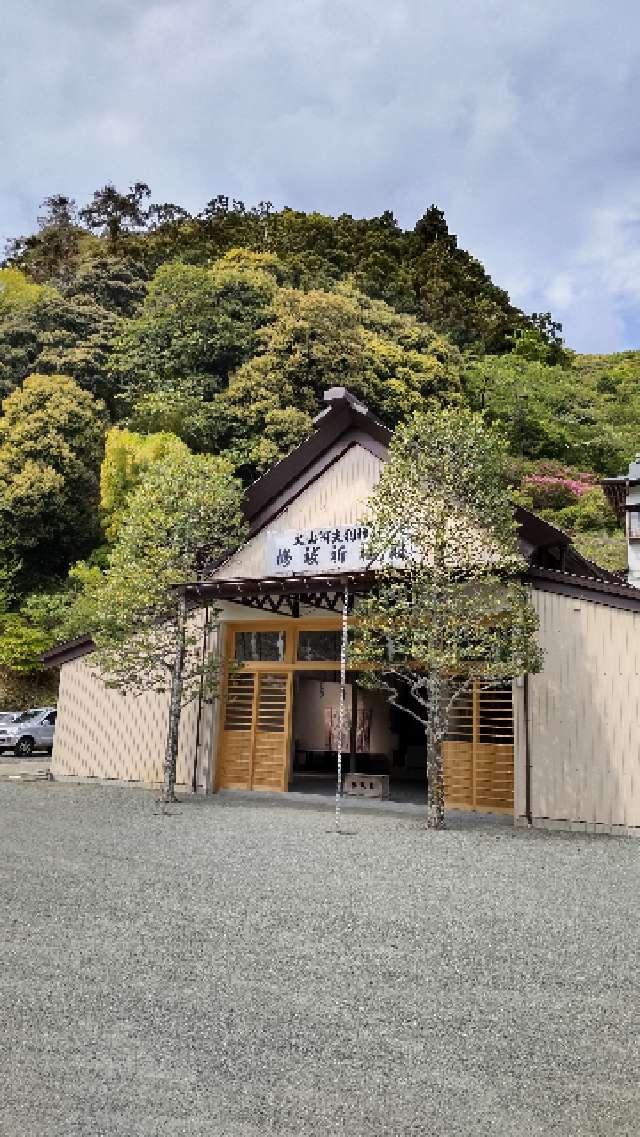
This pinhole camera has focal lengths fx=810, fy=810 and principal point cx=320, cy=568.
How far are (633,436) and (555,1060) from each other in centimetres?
3048

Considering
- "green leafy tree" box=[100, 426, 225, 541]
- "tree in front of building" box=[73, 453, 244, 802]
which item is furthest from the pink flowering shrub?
"tree in front of building" box=[73, 453, 244, 802]

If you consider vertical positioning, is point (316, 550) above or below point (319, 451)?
below

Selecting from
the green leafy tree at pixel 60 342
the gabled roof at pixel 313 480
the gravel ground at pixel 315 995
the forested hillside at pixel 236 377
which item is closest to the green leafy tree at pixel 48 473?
the forested hillside at pixel 236 377

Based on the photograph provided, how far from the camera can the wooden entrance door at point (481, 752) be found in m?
11.0

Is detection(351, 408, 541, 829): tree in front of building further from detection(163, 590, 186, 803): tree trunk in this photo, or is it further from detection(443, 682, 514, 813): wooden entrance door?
detection(163, 590, 186, 803): tree trunk

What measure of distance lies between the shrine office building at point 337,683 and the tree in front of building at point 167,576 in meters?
0.50

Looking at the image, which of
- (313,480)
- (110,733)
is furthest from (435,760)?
(110,733)

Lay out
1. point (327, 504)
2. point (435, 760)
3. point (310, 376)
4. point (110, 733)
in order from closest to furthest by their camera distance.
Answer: point (435, 760), point (327, 504), point (110, 733), point (310, 376)

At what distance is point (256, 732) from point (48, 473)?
56.3 ft

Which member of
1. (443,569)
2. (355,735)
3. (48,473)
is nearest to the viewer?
(443,569)

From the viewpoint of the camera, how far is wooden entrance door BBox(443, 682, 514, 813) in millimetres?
10977

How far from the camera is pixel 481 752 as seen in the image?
36.8ft

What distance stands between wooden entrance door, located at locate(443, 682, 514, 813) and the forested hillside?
42.5 feet

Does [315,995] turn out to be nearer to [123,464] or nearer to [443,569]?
[443,569]
